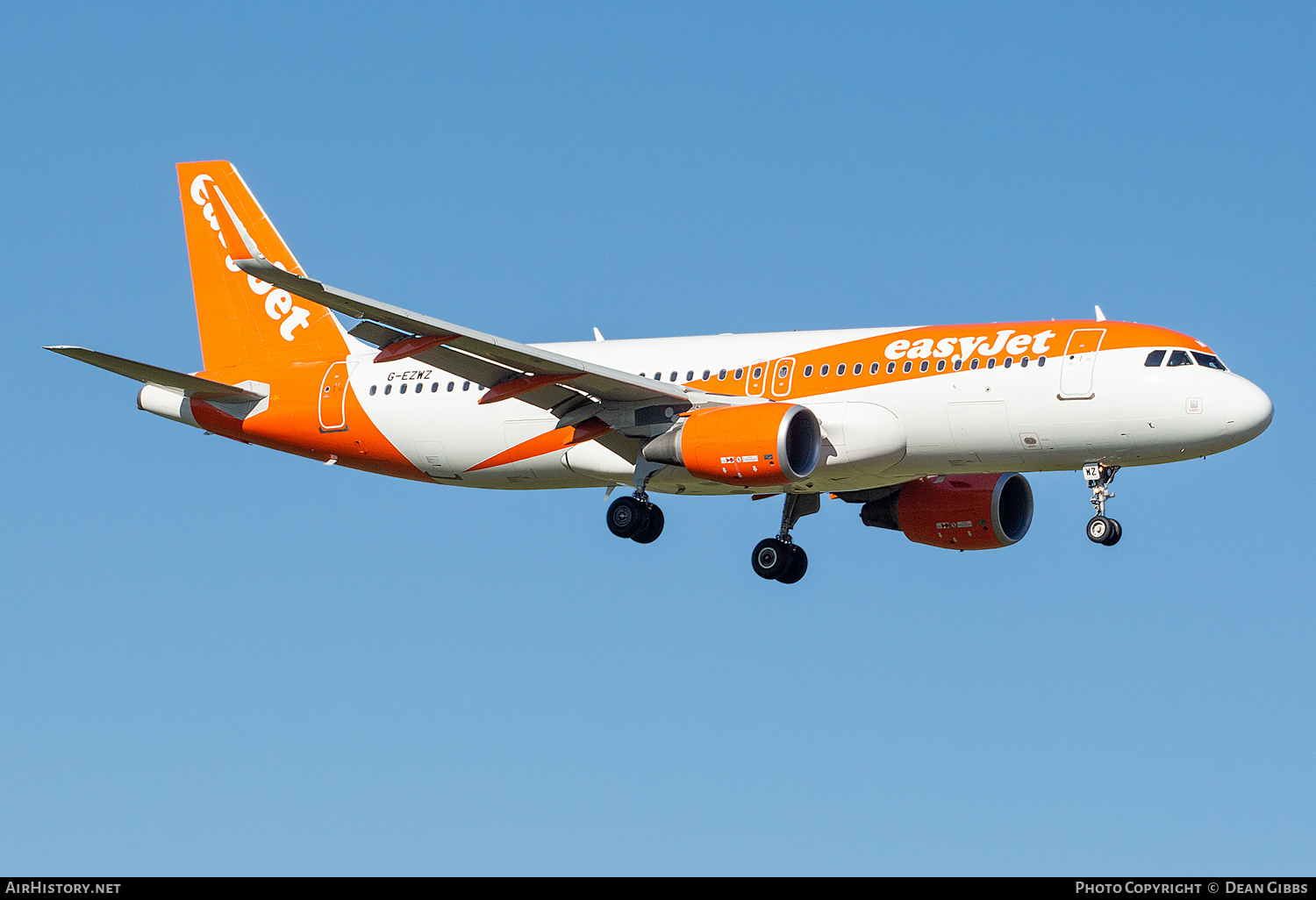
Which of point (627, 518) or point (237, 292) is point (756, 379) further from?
point (237, 292)

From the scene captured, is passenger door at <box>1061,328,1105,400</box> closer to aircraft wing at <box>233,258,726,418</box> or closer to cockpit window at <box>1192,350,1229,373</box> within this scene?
cockpit window at <box>1192,350,1229,373</box>

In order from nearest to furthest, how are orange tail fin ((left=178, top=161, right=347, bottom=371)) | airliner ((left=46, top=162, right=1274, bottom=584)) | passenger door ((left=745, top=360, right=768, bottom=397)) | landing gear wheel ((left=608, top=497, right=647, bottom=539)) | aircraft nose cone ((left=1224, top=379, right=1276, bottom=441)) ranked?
1. aircraft nose cone ((left=1224, top=379, right=1276, bottom=441))
2. airliner ((left=46, top=162, right=1274, bottom=584))
3. passenger door ((left=745, top=360, right=768, bottom=397))
4. landing gear wheel ((left=608, top=497, right=647, bottom=539))
5. orange tail fin ((left=178, top=161, right=347, bottom=371))

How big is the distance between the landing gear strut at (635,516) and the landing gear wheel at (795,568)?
4.23 metres

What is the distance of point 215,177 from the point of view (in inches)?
1935

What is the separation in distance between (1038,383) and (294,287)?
15117 millimetres

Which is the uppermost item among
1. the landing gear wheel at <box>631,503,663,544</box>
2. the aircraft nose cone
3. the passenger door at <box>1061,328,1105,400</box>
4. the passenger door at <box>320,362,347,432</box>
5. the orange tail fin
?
the orange tail fin

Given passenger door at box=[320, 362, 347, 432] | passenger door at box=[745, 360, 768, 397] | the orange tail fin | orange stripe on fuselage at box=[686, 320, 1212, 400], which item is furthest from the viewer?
the orange tail fin

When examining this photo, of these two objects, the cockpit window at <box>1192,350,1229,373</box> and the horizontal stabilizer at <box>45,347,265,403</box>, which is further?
the horizontal stabilizer at <box>45,347,265,403</box>

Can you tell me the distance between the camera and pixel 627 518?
41.4 m

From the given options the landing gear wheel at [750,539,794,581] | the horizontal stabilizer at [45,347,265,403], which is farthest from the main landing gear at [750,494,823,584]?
the horizontal stabilizer at [45,347,265,403]

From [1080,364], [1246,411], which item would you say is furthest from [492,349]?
[1246,411]

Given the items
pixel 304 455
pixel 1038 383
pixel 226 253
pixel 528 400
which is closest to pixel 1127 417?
pixel 1038 383

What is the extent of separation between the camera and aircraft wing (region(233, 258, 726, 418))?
35.9 metres

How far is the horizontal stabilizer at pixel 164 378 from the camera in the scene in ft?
129
